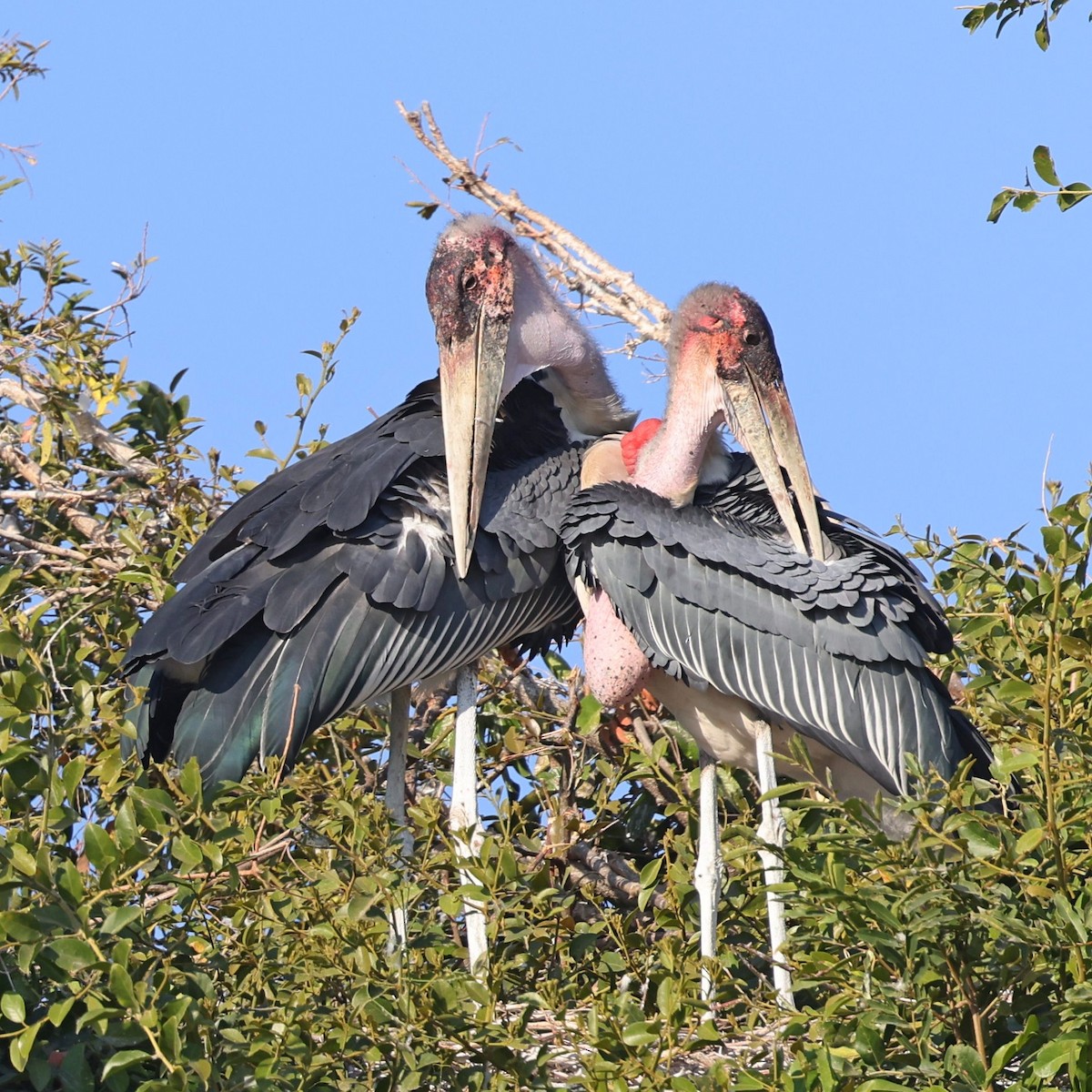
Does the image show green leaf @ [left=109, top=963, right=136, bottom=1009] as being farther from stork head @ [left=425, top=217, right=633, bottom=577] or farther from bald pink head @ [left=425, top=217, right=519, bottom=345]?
bald pink head @ [left=425, top=217, right=519, bottom=345]

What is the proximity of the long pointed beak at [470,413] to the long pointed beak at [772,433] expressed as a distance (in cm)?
68

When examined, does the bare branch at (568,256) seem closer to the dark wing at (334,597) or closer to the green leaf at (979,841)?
the dark wing at (334,597)

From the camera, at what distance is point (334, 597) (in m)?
5.33

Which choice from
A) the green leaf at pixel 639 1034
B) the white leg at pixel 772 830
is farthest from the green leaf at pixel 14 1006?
the white leg at pixel 772 830

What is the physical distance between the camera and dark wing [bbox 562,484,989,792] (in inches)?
215

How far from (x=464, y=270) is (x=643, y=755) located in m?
1.50

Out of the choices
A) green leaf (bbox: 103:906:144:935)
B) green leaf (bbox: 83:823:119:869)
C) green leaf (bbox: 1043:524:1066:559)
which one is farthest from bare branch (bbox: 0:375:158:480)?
green leaf (bbox: 1043:524:1066:559)

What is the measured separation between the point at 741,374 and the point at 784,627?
0.78 meters

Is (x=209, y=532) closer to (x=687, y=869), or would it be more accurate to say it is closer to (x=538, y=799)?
(x=538, y=799)

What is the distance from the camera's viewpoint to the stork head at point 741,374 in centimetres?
578

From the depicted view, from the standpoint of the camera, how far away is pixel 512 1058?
386 cm

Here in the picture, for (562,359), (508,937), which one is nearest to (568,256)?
(562,359)

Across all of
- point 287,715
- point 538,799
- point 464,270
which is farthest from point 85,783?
point 464,270

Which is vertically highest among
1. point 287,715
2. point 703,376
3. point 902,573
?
point 703,376
